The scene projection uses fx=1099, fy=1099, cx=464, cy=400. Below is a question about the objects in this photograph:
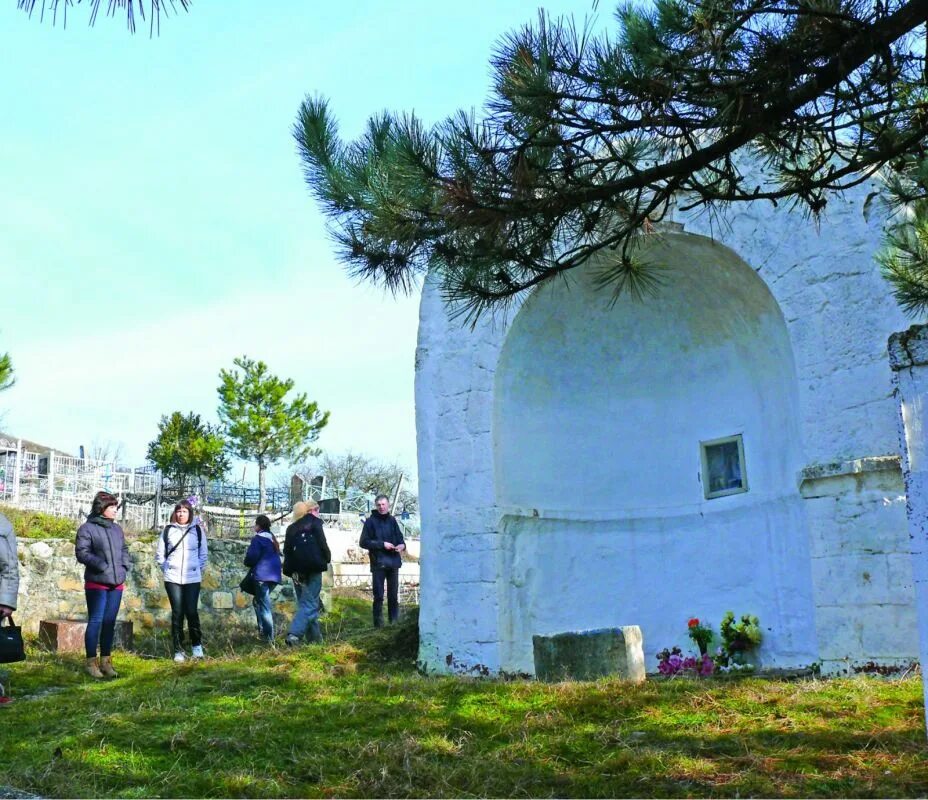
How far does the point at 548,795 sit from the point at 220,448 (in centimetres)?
3154

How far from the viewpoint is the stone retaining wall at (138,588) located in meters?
12.3

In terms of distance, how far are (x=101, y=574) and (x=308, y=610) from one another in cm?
232

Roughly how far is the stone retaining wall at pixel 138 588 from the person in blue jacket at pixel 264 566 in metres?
2.35

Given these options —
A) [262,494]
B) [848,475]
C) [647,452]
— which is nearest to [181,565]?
[647,452]

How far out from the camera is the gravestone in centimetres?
755

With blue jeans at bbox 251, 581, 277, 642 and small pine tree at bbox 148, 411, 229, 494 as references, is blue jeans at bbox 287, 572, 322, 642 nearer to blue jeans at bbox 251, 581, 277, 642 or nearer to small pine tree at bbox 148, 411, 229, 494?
blue jeans at bbox 251, 581, 277, 642

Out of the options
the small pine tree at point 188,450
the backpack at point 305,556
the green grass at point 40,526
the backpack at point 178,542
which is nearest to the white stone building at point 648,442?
the backpack at point 305,556

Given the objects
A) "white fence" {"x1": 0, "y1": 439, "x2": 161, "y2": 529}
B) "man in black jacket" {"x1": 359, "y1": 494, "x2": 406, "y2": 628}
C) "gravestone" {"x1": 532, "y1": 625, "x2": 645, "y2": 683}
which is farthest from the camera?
"white fence" {"x1": 0, "y1": 439, "x2": 161, "y2": 529}

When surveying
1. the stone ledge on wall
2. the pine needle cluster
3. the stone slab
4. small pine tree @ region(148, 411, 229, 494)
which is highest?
small pine tree @ region(148, 411, 229, 494)

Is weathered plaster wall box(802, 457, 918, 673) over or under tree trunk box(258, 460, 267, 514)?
under

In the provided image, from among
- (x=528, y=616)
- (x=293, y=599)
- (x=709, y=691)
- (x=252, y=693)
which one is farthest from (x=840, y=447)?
(x=293, y=599)

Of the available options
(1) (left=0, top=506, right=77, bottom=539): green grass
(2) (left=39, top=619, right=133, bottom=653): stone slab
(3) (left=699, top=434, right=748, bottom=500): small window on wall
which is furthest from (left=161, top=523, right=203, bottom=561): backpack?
(1) (left=0, top=506, right=77, bottom=539): green grass

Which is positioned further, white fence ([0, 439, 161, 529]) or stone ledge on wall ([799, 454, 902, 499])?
white fence ([0, 439, 161, 529])

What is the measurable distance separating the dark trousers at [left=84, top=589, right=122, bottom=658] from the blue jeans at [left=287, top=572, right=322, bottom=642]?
1.92m
